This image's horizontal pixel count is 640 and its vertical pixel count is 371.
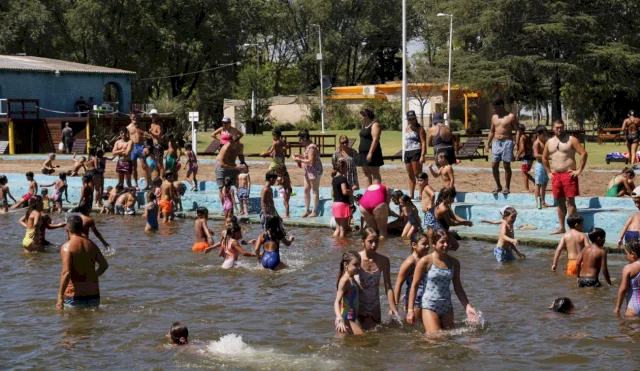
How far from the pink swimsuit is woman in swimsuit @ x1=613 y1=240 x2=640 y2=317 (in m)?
5.94

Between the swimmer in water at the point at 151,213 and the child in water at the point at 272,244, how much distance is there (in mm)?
5114

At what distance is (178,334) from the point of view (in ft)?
31.9

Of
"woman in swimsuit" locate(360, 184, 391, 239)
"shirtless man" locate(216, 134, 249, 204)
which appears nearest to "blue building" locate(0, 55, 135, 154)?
"shirtless man" locate(216, 134, 249, 204)

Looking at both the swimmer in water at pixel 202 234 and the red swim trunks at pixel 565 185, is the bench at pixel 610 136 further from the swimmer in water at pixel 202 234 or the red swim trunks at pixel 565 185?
the swimmer in water at pixel 202 234

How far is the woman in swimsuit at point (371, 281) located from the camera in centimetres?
961

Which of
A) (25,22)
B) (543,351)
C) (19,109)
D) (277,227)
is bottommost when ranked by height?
(543,351)

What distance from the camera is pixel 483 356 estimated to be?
935cm

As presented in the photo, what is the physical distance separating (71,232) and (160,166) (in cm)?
1166

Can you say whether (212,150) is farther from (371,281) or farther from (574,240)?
(371,281)

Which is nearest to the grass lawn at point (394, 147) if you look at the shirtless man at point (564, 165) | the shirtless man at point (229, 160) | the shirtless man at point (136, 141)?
the shirtless man at point (136, 141)

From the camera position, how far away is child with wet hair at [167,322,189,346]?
970cm

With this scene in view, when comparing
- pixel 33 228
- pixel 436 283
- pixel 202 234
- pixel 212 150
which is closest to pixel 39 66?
pixel 212 150

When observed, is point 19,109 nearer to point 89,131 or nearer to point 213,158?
point 89,131

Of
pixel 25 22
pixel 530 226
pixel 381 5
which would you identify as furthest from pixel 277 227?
pixel 381 5
